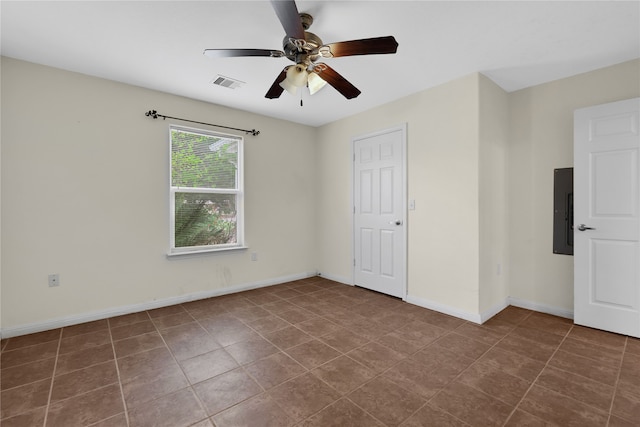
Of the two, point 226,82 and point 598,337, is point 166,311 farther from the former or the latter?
point 598,337

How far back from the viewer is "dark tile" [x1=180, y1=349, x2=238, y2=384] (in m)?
2.03

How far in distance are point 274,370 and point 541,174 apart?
3374 mm

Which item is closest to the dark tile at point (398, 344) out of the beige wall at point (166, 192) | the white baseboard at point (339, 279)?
the beige wall at point (166, 192)

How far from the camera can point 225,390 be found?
186cm

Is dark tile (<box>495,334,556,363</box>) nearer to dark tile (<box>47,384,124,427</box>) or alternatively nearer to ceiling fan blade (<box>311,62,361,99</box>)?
ceiling fan blade (<box>311,62,361,99</box>)

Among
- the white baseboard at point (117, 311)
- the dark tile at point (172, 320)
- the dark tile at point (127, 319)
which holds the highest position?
the white baseboard at point (117, 311)

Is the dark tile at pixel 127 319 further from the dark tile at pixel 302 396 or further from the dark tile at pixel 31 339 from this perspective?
the dark tile at pixel 302 396

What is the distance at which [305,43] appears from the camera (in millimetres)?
1922

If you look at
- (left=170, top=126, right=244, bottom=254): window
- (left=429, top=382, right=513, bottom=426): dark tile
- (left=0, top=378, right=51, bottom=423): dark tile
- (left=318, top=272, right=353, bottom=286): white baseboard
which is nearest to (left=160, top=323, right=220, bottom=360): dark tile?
(left=0, top=378, right=51, bottom=423): dark tile

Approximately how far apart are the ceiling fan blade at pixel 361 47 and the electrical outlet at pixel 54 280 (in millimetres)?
3200

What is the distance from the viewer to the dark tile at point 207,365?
6.64 feet

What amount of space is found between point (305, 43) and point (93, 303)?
324cm

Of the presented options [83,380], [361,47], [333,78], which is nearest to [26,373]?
[83,380]

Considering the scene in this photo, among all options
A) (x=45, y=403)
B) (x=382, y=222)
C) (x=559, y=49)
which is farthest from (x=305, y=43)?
(x=45, y=403)
